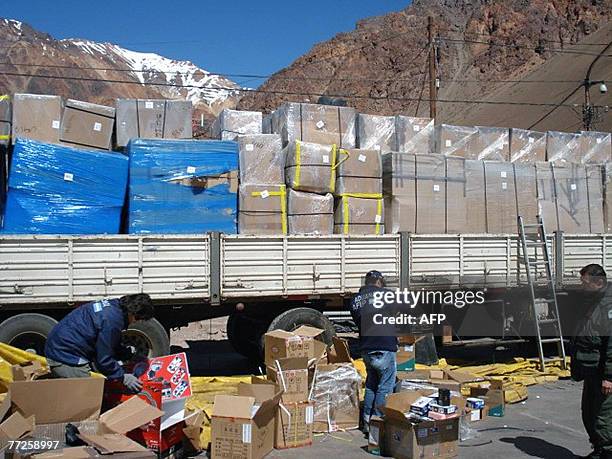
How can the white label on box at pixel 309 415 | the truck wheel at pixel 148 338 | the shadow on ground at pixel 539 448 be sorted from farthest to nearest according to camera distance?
the truck wheel at pixel 148 338 < the white label on box at pixel 309 415 < the shadow on ground at pixel 539 448

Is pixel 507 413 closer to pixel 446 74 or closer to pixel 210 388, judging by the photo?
pixel 210 388

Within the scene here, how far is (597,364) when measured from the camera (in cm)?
533

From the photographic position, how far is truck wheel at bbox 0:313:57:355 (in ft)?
24.4

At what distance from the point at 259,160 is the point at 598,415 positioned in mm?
5266

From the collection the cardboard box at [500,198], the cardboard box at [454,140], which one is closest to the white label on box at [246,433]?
the cardboard box at [500,198]

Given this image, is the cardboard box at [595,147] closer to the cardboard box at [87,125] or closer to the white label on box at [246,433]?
the cardboard box at [87,125]

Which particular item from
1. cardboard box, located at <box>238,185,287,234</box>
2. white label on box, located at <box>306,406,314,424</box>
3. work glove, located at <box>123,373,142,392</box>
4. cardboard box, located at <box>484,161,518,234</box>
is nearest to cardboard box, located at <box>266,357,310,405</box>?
white label on box, located at <box>306,406,314,424</box>

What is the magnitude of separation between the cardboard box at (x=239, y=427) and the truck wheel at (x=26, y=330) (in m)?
2.87

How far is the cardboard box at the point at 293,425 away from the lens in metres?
6.14

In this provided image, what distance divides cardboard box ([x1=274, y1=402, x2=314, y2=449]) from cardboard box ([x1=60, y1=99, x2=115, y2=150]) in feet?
14.8

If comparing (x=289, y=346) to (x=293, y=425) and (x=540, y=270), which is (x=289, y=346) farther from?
(x=540, y=270)

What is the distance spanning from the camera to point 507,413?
7.41 m

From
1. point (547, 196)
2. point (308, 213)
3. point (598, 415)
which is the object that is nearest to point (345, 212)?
point (308, 213)

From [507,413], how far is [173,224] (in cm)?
464
